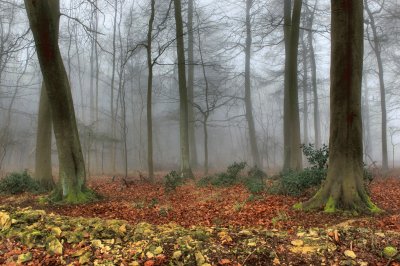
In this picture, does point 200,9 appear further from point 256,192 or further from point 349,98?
point 349,98


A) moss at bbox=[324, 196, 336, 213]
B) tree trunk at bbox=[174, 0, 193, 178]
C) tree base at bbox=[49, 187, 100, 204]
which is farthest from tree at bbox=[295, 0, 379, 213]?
tree trunk at bbox=[174, 0, 193, 178]

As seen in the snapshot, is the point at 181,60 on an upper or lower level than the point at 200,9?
lower

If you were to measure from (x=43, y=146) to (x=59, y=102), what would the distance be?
4072mm

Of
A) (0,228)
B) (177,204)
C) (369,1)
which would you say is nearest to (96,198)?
(177,204)

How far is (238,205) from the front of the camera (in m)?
8.52

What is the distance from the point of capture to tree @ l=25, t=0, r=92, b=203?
8430 mm

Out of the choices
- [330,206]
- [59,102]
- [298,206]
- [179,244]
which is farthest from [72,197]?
[330,206]

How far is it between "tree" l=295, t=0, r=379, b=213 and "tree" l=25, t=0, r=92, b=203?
19.3 ft

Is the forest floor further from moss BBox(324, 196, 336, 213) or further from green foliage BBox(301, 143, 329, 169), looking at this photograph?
green foliage BBox(301, 143, 329, 169)

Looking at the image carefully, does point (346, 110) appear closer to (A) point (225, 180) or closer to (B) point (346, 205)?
(B) point (346, 205)

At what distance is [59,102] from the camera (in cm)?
897

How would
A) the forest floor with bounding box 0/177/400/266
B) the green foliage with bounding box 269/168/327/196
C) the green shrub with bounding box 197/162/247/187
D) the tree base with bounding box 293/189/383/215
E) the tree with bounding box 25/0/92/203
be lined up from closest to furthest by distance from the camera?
the forest floor with bounding box 0/177/400/266
the tree base with bounding box 293/189/383/215
the tree with bounding box 25/0/92/203
the green foliage with bounding box 269/168/327/196
the green shrub with bounding box 197/162/247/187

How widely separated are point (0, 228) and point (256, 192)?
22.2 feet

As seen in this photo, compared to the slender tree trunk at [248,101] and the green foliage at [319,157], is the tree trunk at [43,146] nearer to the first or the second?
the green foliage at [319,157]
